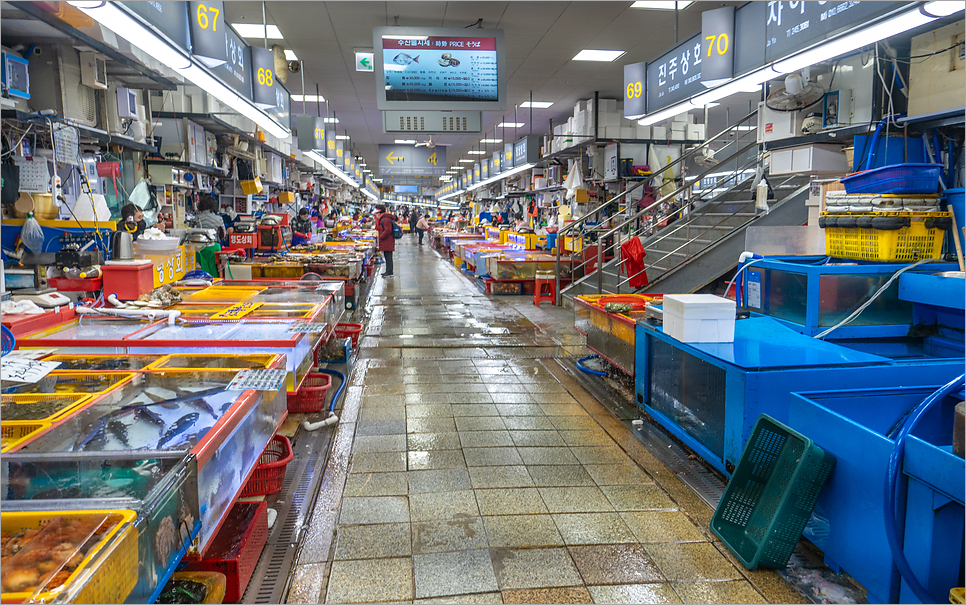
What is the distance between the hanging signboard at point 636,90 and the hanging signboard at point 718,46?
4.94 ft

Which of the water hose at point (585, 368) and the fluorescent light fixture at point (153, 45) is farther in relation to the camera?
the water hose at point (585, 368)

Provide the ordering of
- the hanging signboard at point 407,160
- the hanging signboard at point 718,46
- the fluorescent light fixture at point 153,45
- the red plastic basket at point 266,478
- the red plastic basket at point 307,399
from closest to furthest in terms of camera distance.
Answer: the fluorescent light fixture at point 153,45 < the red plastic basket at point 266,478 < the red plastic basket at point 307,399 < the hanging signboard at point 718,46 < the hanging signboard at point 407,160

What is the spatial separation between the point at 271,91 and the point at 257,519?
5.16 meters

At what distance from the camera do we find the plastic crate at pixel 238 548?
249 cm

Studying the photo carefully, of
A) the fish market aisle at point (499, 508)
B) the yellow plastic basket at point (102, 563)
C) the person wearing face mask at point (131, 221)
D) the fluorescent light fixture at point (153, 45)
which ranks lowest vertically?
the fish market aisle at point (499, 508)

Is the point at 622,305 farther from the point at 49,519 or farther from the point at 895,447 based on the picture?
the point at 49,519

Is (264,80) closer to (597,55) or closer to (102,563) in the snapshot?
(597,55)

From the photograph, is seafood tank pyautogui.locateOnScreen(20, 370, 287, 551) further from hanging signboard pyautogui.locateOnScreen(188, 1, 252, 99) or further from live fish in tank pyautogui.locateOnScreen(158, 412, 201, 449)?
hanging signboard pyautogui.locateOnScreen(188, 1, 252, 99)

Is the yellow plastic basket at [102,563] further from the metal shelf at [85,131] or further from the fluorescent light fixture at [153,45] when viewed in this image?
the metal shelf at [85,131]

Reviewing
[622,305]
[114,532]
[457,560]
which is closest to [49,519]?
[114,532]

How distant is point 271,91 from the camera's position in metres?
6.69

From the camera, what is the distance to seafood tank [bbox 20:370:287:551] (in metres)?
2.09

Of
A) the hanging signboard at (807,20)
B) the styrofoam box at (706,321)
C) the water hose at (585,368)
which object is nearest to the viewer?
the hanging signboard at (807,20)

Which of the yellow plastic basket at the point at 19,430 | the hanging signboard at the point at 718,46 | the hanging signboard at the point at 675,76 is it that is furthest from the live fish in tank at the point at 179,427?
the hanging signboard at the point at 675,76
